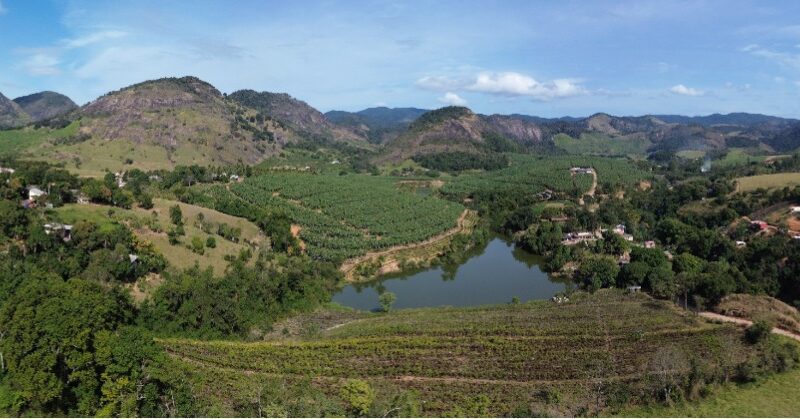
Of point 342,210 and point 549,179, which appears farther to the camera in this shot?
point 549,179

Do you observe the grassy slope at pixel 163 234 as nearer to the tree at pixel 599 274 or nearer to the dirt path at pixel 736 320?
the tree at pixel 599 274

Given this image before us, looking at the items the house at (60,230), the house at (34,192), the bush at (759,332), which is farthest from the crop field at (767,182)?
the house at (34,192)

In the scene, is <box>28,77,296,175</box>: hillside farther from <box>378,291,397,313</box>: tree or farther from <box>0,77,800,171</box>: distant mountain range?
<box>378,291,397,313</box>: tree

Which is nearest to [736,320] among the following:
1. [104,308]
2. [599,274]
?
[599,274]

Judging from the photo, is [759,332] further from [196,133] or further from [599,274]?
[196,133]

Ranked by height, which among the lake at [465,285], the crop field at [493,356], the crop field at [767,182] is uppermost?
the crop field at [767,182]

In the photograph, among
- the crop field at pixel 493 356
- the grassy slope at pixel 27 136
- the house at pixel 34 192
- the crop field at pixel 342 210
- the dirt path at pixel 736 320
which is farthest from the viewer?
the grassy slope at pixel 27 136

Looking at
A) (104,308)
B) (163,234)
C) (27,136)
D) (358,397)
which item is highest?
(27,136)
